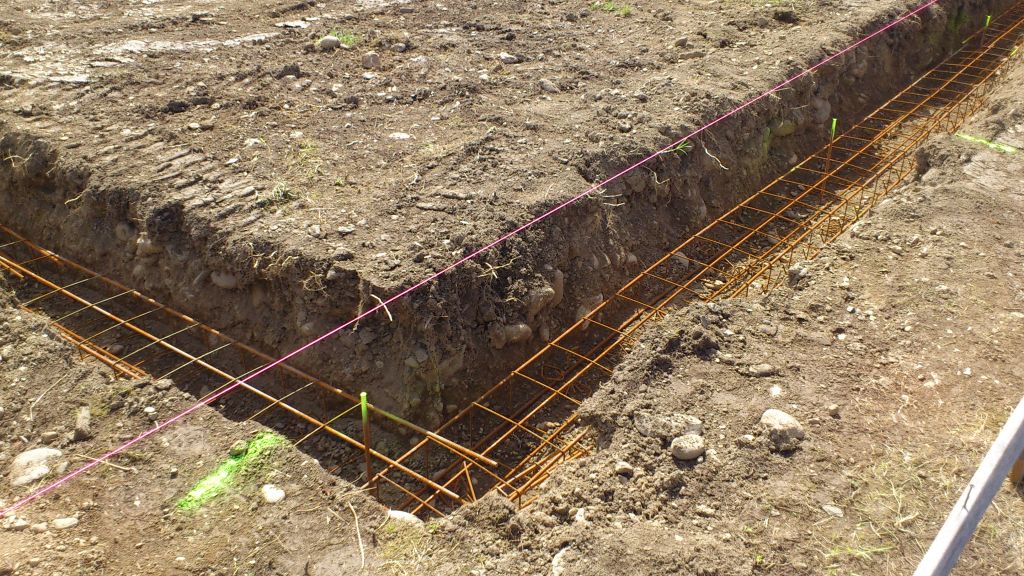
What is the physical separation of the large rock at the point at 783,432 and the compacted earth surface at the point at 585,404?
0.01 metres

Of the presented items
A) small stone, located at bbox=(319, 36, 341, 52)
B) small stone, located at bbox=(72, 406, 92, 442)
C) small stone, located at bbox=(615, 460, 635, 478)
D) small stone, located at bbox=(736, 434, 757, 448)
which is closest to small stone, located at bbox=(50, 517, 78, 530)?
small stone, located at bbox=(72, 406, 92, 442)

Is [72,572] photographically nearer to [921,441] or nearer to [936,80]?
[921,441]

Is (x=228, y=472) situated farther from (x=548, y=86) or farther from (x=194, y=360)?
(x=548, y=86)

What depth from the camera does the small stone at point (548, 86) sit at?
686 centimetres

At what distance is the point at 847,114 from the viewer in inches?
320

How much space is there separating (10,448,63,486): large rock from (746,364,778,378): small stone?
12.3 feet

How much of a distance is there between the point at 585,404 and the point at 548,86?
359 cm

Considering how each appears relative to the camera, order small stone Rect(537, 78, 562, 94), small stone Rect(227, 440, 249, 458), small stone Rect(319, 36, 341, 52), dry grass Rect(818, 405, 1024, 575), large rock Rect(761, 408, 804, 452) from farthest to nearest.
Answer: small stone Rect(319, 36, 341, 52), small stone Rect(537, 78, 562, 94), small stone Rect(227, 440, 249, 458), large rock Rect(761, 408, 804, 452), dry grass Rect(818, 405, 1024, 575)

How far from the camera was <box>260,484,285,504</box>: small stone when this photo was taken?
146 inches

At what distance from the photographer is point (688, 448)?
3764 mm

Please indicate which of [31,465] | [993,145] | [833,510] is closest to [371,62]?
[31,465]

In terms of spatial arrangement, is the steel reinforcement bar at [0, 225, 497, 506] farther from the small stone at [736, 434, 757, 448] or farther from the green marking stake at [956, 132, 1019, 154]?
the green marking stake at [956, 132, 1019, 154]

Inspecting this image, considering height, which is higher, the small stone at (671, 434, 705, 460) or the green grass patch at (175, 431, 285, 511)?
the green grass patch at (175, 431, 285, 511)

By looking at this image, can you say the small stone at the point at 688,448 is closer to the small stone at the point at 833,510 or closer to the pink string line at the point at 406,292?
the small stone at the point at 833,510
